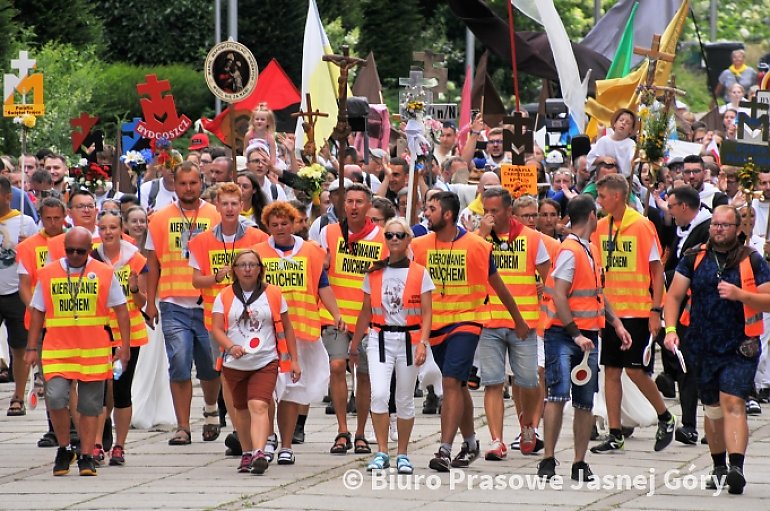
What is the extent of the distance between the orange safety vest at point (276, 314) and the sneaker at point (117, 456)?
133cm

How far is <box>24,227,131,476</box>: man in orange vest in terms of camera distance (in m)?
12.0

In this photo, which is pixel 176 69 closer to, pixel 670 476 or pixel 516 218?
pixel 516 218

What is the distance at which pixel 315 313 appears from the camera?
12.8 meters

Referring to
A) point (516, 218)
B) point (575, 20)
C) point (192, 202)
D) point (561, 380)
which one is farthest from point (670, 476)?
point (575, 20)

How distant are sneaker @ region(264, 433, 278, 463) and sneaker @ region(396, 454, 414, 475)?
989 mm

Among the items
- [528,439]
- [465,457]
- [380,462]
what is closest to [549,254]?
[528,439]

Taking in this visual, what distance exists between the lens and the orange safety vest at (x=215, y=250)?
13.1 m

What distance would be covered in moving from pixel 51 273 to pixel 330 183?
4.65 m

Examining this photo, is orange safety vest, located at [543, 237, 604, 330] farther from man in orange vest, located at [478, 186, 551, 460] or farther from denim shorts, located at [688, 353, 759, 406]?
denim shorts, located at [688, 353, 759, 406]

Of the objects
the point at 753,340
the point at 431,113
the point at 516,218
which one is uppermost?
the point at 431,113

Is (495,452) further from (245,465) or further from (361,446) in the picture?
(245,465)

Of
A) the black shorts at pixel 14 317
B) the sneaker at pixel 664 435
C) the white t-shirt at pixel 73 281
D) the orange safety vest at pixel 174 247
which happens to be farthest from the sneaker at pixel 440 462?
the black shorts at pixel 14 317

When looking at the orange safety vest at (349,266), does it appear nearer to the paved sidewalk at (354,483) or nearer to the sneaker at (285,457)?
the paved sidewalk at (354,483)

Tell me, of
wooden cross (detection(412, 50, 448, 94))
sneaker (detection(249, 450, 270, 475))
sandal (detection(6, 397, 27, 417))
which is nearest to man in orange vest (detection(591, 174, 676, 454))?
sneaker (detection(249, 450, 270, 475))
